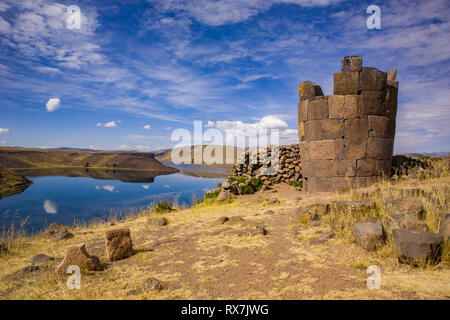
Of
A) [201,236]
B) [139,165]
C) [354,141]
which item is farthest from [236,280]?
[139,165]

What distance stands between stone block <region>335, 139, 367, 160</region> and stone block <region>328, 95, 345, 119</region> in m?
1.09

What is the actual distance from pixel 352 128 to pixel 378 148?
148cm

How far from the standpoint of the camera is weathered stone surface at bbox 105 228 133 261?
5.07m

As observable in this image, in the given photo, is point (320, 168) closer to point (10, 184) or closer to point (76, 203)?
point (76, 203)

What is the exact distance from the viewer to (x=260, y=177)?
1511 centimetres

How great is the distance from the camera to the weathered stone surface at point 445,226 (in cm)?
411

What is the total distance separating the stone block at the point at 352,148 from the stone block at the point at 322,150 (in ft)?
0.94

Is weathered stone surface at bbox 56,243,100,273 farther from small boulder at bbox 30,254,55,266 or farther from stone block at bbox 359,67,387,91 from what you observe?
stone block at bbox 359,67,387,91

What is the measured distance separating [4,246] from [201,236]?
4943 mm

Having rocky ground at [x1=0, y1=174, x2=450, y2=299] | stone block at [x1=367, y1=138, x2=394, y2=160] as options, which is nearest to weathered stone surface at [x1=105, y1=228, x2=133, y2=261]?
rocky ground at [x1=0, y1=174, x2=450, y2=299]

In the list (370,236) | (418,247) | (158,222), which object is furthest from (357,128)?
(158,222)

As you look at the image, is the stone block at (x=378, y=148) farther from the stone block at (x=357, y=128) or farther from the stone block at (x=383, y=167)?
the stone block at (x=357, y=128)

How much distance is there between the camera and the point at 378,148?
1105 cm
